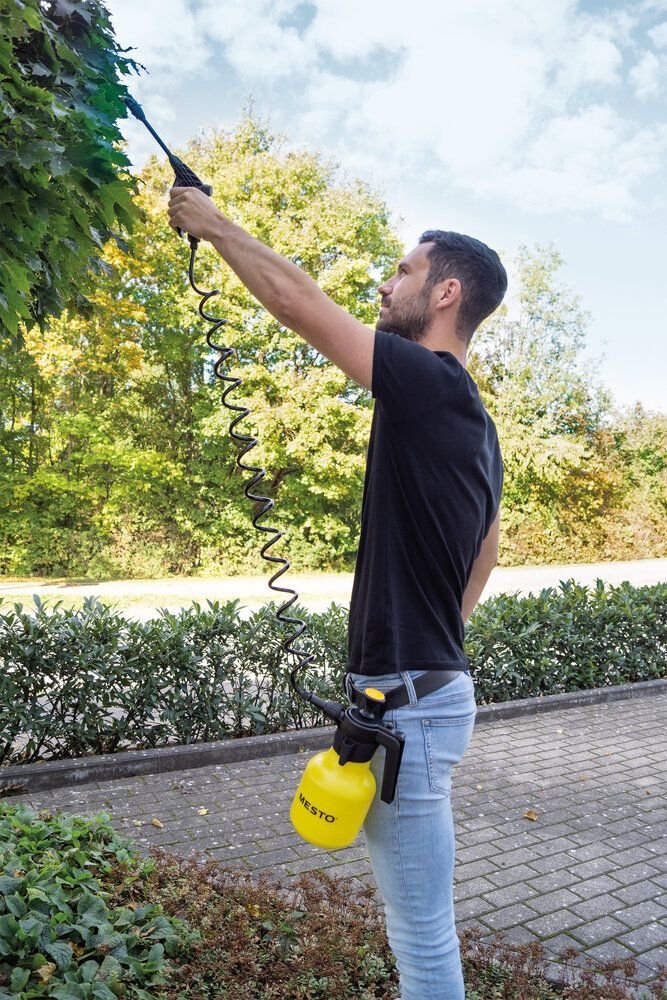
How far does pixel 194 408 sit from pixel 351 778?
60.8 ft

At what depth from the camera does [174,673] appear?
541cm

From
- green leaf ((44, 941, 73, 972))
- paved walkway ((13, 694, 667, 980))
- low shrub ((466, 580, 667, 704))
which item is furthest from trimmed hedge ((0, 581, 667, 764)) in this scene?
green leaf ((44, 941, 73, 972))

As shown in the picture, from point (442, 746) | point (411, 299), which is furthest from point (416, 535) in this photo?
point (411, 299)

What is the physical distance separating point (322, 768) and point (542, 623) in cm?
599

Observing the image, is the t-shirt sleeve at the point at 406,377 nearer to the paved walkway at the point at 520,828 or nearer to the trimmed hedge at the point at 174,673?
the paved walkway at the point at 520,828

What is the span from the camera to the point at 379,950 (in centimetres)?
304

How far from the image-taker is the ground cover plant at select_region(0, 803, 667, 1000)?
2459 millimetres

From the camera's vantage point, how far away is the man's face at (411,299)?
1.95 m

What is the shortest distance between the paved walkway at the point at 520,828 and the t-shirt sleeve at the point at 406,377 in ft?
8.88

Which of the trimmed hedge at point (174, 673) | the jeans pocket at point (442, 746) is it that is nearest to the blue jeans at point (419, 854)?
the jeans pocket at point (442, 746)

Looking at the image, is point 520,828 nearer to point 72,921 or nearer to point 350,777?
point 72,921

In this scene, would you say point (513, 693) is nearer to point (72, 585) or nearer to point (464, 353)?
point (464, 353)

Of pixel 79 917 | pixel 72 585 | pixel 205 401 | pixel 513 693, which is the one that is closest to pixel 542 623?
pixel 513 693

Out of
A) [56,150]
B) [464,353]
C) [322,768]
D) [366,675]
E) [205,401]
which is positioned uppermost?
[205,401]
